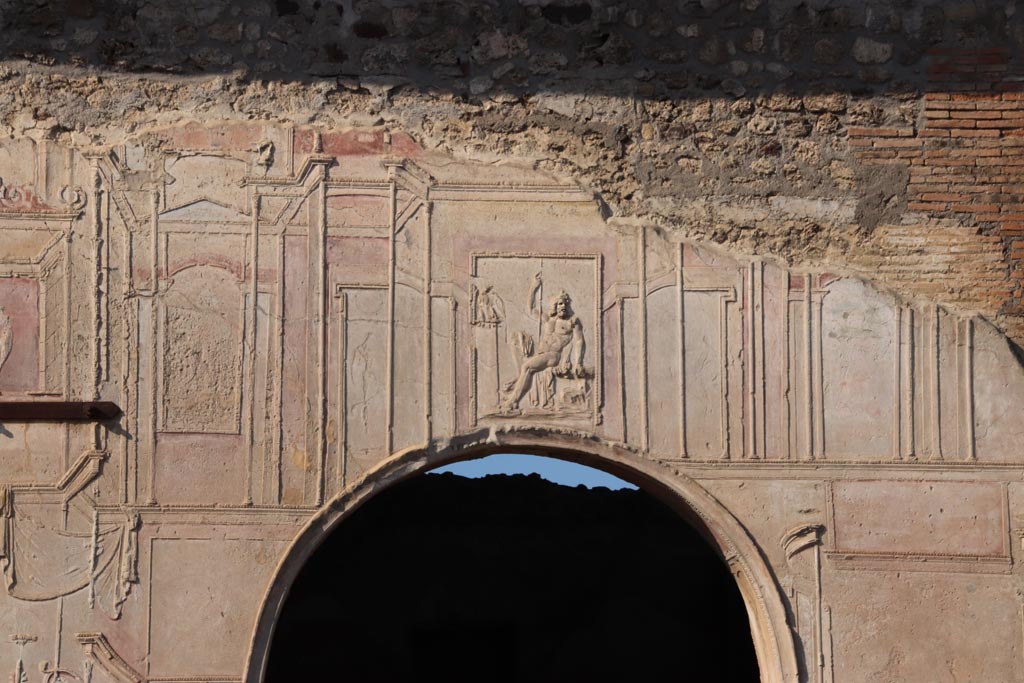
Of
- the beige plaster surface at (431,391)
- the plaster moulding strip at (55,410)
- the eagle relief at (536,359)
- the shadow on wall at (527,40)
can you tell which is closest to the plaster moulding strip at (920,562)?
the beige plaster surface at (431,391)

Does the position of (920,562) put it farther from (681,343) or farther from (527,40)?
(527,40)

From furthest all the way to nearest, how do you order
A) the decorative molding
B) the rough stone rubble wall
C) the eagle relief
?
the rough stone rubble wall, the eagle relief, the decorative molding

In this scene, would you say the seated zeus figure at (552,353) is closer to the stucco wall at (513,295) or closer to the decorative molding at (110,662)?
the stucco wall at (513,295)

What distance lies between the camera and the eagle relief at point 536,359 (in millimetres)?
5270

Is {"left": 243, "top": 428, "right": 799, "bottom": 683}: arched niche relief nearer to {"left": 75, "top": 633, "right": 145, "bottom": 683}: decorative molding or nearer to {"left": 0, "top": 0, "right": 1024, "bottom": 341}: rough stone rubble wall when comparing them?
{"left": 75, "top": 633, "right": 145, "bottom": 683}: decorative molding

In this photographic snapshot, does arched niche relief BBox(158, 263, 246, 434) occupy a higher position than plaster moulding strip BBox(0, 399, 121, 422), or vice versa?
arched niche relief BBox(158, 263, 246, 434)

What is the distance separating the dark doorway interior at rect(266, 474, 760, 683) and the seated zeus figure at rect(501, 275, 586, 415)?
150 inches

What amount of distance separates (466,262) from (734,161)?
42.3 inches

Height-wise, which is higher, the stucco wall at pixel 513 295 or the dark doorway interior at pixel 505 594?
the stucco wall at pixel 513 295

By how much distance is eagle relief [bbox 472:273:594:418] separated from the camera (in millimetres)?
5270

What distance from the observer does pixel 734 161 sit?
547 cm

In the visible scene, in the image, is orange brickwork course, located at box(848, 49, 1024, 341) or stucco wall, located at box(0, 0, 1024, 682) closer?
stucco wall, located at box(0, 0, 1024, 682)

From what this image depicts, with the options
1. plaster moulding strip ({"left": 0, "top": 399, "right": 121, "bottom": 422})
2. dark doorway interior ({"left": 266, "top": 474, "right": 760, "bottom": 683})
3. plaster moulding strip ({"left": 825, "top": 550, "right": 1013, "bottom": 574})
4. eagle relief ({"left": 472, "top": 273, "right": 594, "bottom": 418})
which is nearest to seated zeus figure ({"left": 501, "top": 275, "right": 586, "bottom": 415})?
eagle relief ({"left": 472, "top": 273, "right": 594, "bottom": 418})

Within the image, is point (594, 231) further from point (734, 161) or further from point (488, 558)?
point (488, 558)
